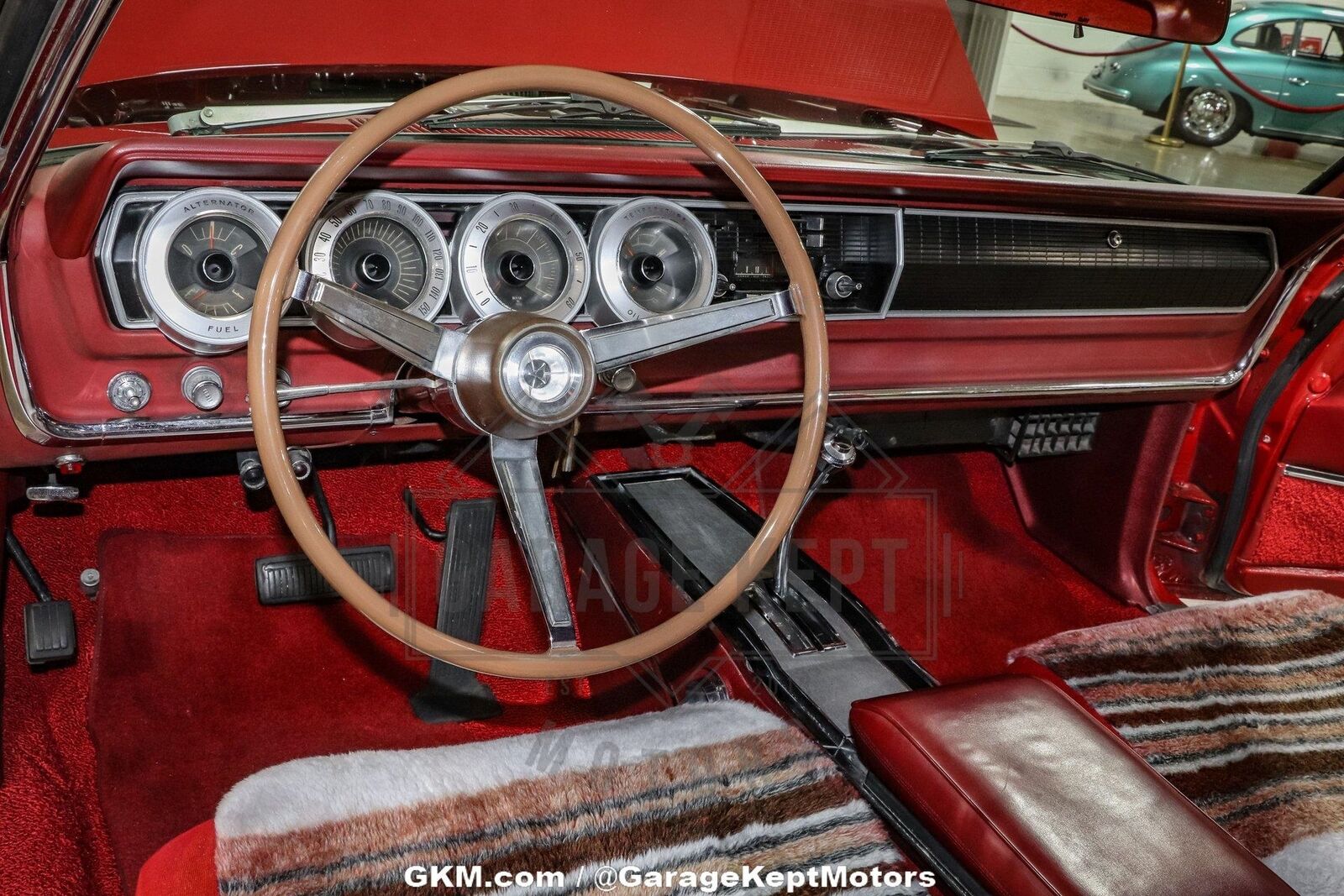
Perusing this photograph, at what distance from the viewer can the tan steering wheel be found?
3.84 ft

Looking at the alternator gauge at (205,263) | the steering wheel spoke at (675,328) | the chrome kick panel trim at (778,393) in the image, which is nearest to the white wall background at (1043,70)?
the chrome kick panel trim at (778,393)

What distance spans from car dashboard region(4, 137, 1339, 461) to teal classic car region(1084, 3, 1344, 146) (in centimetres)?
242

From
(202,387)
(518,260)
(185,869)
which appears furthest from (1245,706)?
(202,387)

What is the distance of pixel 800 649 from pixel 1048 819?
2.24 feet

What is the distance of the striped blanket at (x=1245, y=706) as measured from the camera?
156 cm

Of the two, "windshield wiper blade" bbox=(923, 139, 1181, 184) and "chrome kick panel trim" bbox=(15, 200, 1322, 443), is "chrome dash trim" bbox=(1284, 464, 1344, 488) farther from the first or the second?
"windshield wiper blade" bbox=(923, 139, 1181, 184)

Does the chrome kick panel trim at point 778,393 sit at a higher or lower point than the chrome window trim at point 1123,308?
lower

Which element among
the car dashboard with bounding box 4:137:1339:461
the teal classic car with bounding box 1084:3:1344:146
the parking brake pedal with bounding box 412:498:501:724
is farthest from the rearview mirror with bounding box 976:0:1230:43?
the teal classic car with bounding box 1084:3:1344:146

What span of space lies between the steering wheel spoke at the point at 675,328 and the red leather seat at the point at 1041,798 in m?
0.55

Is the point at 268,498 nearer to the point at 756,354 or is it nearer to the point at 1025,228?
the point at 756,354

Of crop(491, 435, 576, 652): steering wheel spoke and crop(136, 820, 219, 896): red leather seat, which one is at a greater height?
crop(491, 435, 576, 652): steering wheel spoke

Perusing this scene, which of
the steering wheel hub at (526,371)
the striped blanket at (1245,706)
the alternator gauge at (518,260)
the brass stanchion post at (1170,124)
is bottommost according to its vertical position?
the striped blanket at (1245,706)

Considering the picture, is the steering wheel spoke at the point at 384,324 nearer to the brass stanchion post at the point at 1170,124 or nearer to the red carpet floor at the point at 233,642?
the red carpet floor at the point at 233,642

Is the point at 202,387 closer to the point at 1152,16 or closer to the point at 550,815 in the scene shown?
the point at 550,815
